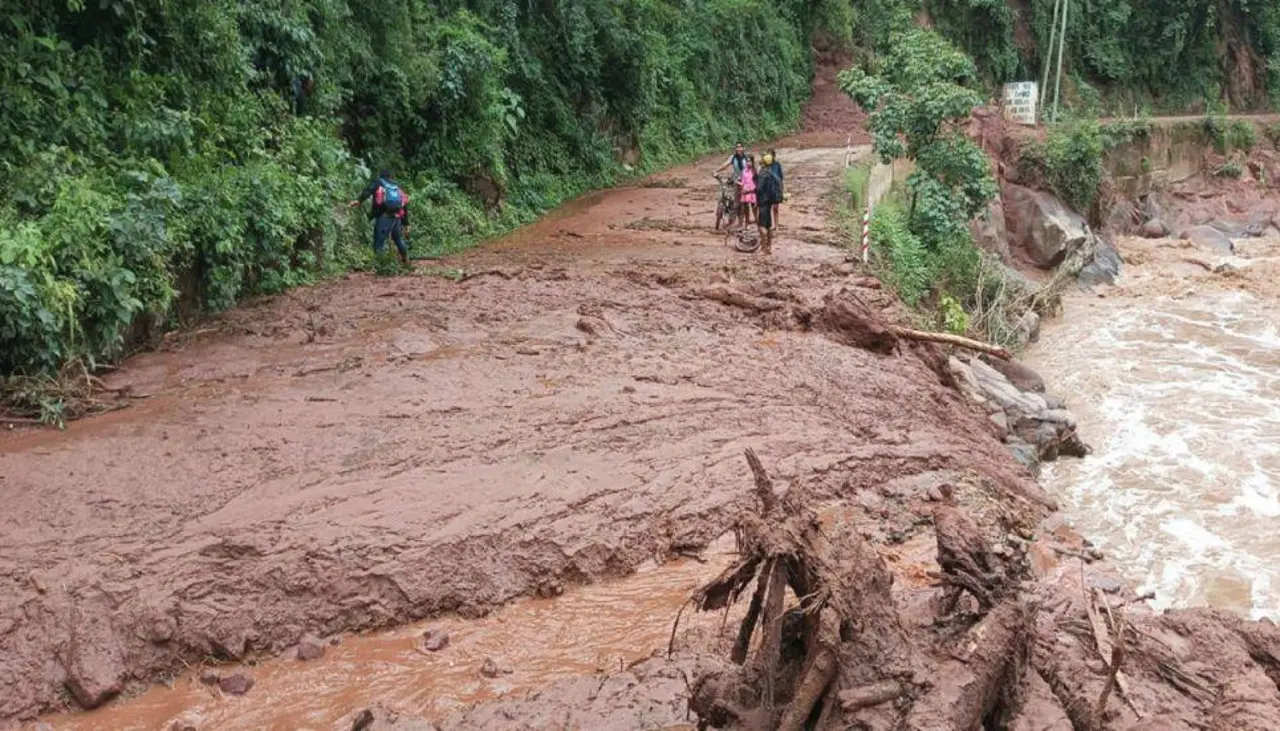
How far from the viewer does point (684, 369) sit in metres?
9.83

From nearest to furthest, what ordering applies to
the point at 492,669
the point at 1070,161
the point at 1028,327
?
the point at 492,669
the point at 1028,327
the point at 1070,161

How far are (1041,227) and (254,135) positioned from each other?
16.5 metres

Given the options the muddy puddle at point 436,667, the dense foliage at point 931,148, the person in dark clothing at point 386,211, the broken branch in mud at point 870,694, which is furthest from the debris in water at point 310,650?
the dense foliage at point 931,148

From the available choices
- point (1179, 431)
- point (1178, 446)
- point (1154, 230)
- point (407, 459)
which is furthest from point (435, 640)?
point (1154, 230)

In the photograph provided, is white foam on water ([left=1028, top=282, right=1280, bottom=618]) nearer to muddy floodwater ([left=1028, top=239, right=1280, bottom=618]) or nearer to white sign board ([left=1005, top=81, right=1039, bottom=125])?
muddy floodwater ([left=1028, top=239, right=1280, bottom=618])

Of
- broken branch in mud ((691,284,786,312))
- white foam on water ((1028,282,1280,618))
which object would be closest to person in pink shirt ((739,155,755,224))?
broken branch in mud ((691,284,786,312))

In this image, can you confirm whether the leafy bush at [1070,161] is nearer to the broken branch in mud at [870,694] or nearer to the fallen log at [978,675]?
the fallen log at [978,675]

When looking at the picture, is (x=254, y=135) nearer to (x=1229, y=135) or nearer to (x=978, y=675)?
(x=978, y=675)

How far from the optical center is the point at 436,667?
595 centimetres

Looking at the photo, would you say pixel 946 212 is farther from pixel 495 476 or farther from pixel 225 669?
pixel 225 669

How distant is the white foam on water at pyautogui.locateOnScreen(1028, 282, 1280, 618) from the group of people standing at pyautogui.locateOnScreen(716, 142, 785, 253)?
484 cm

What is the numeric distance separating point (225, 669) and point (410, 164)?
11.9 meters

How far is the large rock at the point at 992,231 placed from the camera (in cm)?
1981

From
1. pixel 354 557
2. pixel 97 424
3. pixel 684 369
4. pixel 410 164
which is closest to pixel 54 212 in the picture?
pixel 97 424
